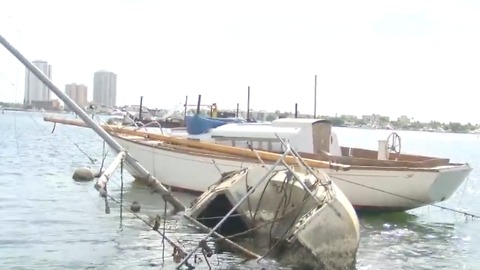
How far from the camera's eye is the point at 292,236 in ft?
49.0

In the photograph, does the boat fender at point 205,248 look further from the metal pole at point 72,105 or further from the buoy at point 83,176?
the buoy at point 83,176

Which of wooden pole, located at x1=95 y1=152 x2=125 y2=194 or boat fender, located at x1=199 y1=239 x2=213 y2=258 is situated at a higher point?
wooden pole, located at x1=95 y1=152 x2=125 y2=194

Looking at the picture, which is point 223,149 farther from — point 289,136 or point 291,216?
point 291,216

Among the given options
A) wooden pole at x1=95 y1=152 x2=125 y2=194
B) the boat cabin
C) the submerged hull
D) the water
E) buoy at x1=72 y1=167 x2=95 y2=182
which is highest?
the boat cabin

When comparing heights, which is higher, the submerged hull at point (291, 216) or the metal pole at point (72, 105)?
the metal pole at point (72, 105)

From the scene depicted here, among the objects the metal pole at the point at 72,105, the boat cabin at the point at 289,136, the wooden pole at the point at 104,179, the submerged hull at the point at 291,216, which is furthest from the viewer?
the boat cabin at the point at 289,136

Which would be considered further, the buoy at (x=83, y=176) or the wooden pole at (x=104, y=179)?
the buoy at (x=83, y=176)

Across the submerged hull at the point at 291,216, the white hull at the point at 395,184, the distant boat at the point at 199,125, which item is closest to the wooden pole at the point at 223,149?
the white hull at the point at 395,184

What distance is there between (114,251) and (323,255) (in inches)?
210

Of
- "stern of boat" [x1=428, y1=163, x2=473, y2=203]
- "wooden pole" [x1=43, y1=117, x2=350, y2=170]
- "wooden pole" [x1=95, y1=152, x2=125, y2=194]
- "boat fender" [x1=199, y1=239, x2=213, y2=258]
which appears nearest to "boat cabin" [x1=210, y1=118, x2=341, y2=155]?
"wooden pole" [x1=43, y1=117, x2=350, y2=170]

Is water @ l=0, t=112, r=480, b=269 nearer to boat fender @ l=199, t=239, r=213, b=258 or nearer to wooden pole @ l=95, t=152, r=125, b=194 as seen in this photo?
boat fender @ l=199, t=239, r=213, b=258

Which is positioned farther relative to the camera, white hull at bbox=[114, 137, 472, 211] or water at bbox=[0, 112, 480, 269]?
white hull at bbox=[114, 137, 472, 211]

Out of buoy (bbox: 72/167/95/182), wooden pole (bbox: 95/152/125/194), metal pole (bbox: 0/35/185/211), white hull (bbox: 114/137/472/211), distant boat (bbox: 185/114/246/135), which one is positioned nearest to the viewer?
wooden pole (bbox: 95/152/125/194)

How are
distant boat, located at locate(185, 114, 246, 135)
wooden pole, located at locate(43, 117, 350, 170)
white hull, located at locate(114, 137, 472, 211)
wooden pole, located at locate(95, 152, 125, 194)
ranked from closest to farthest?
wooden pole, located at locate(95, 152, 125, 194), white hull, located at locate(114, 137, 472, 211), wooden pole, located at locate(43, 117, 350, 170), distant boat, located at locate(185, 114, 246, 135)
